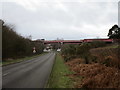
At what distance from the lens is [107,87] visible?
8.16m

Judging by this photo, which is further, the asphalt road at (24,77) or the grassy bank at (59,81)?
the asphalt road at (24,77)

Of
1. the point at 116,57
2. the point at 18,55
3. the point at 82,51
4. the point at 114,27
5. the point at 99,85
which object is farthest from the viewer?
the point at 114,27

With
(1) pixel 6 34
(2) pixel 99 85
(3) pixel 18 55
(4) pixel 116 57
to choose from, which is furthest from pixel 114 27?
(2) pixel 99 85

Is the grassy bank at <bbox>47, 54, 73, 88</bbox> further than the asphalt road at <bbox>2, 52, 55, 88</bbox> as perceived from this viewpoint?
No

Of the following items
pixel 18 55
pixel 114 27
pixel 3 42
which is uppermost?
pixel 114 27

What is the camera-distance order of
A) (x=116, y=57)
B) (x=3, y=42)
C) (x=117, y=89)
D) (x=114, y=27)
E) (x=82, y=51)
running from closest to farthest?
(x=117, y=89) < (x=116, y=57) < (x=82, y=51) < (x=3, y=42) < (x=114, y=27)

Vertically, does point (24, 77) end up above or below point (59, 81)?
below

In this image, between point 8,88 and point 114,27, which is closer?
point 8,88

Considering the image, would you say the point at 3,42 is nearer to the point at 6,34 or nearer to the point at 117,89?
the point at 6,34

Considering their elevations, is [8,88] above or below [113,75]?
below

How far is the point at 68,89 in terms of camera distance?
923cm

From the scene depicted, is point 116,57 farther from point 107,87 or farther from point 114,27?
point 114,27

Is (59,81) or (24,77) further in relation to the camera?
(24,77)

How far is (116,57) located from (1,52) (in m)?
31.5
